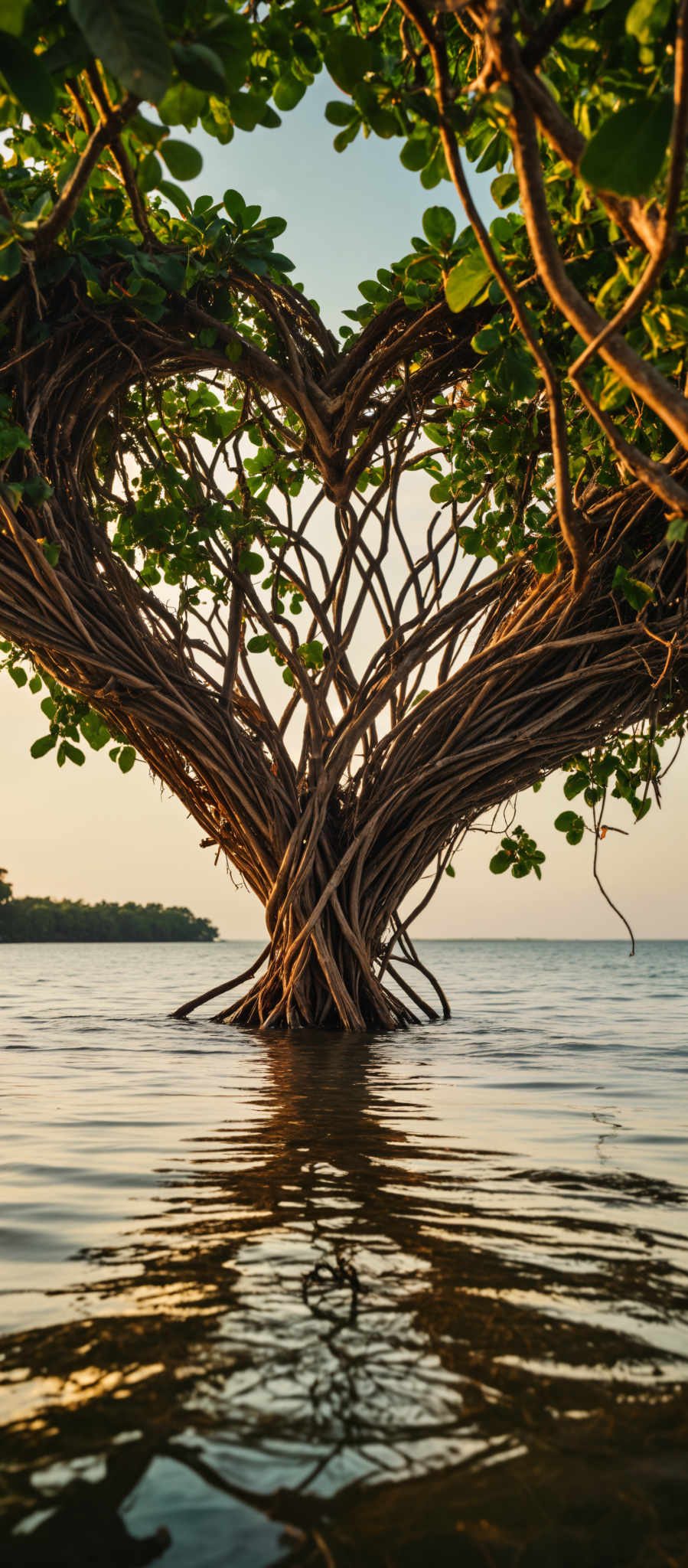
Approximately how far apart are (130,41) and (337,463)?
8.79 ft

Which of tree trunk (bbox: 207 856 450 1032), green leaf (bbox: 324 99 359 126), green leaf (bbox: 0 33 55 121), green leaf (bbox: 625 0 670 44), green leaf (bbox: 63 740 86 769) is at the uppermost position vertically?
green leaf (bbox: 324 99 359 126)

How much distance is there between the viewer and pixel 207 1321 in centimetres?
105

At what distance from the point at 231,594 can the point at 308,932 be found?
1.36 m

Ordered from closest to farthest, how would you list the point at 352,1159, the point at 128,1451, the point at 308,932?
the point at 128,1451
the point at 352,1159
the point at 308,932

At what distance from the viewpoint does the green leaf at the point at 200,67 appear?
43.9 inches

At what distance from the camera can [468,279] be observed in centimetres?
166

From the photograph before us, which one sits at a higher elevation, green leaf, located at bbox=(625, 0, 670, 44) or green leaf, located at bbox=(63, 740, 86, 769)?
green leaf, located at bbox=(625, 0, 670, 44)

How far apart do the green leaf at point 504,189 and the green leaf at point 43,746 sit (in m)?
2.80

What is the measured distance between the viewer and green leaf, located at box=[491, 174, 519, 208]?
69.7 inches

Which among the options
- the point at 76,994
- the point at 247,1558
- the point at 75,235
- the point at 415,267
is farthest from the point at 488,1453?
the point at 76,994

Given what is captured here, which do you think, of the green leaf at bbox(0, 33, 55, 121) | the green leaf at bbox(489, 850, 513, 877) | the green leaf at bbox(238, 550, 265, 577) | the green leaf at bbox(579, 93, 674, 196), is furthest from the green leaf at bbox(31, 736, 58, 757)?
the green leaf at bbox(579, 93, 674, 196)

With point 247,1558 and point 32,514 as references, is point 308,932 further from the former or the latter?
point 247,1558

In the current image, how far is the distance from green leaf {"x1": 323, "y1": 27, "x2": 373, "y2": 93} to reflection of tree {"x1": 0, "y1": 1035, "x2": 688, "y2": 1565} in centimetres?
152

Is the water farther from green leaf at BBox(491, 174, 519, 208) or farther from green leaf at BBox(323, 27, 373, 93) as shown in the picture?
green leaf at BBox(491, 174, 519, 208)
